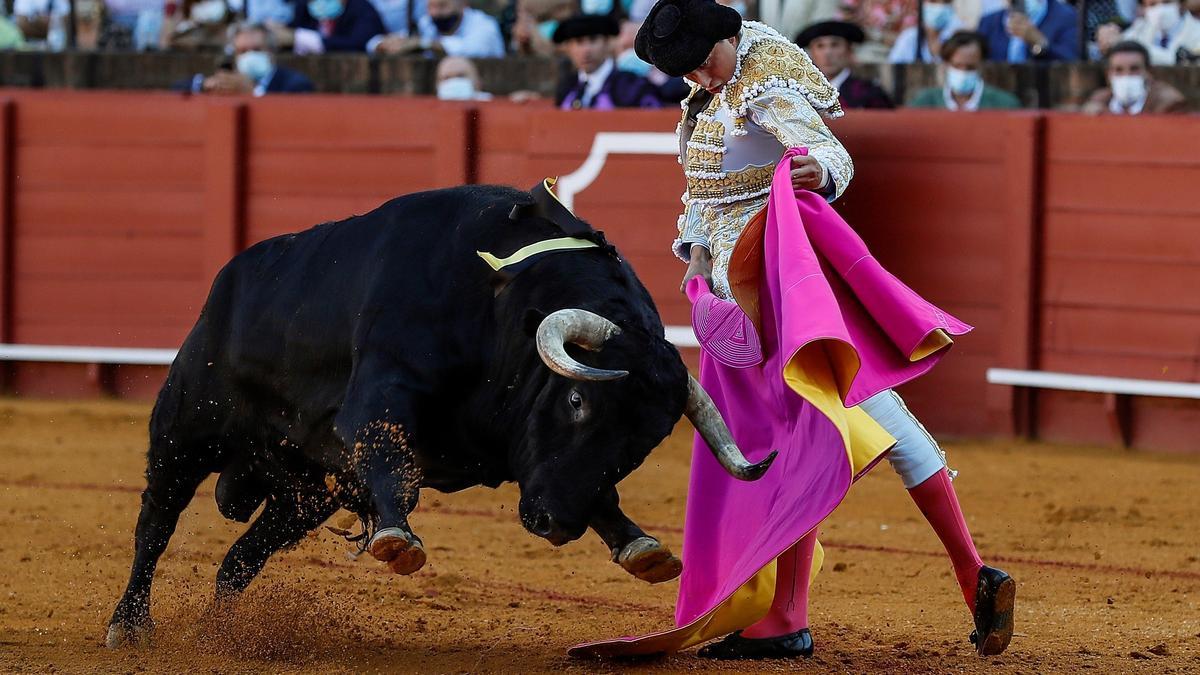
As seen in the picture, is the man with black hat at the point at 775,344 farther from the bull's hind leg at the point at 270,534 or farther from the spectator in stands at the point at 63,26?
the spectator in stands at the point at 63,26

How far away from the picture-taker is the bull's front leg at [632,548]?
3.11 m

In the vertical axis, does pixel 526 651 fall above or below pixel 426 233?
below

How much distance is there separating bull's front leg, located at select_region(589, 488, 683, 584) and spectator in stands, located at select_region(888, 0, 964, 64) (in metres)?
5.13

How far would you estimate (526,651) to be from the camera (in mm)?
3598

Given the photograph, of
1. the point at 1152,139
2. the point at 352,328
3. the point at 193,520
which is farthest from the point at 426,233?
the point at 1152,139

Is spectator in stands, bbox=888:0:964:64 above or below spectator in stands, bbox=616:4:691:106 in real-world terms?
above

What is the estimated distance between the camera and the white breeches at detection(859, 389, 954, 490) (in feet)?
10.9

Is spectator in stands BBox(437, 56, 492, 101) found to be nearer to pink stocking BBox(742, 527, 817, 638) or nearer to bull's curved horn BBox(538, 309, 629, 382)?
pink stocking BBox(742, 527, 817, 638)

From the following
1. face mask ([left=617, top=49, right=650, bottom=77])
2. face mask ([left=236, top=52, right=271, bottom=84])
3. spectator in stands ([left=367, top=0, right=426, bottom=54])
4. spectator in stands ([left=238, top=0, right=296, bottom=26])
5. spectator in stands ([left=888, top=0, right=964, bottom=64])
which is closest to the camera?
face mask ([left=617, top=49, right=650, bottom=77])

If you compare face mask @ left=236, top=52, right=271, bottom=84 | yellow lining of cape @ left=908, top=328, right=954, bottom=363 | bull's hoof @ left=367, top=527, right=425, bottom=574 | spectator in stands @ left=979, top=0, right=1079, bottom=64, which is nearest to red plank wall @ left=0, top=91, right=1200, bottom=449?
face mask @ left=236, top=52, right=271, bottom=84

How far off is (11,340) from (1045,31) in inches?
194

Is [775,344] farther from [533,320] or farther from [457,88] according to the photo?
[457,88]

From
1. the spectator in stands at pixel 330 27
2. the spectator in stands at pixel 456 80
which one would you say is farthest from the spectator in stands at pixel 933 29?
the spectator in stands at pixel 330 27

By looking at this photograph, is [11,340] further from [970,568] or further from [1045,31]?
[970,568]
